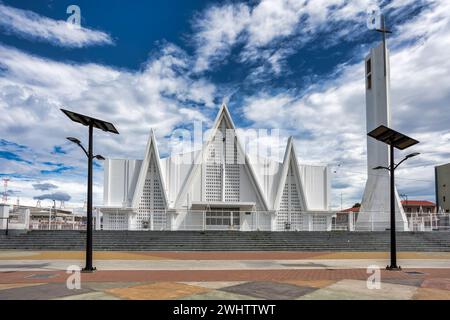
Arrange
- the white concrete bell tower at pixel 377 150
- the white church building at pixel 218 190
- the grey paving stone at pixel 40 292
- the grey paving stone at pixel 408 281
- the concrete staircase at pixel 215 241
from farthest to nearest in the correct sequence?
the white church building at pixel 218 190 < the white concrete bell tower at pixel 377 150 < the concrete staircase at pixel 215 241 < the grey paving stone at pixel 408 281 < the grey paving stone at pixel 40 292

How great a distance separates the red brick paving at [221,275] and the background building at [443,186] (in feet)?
199

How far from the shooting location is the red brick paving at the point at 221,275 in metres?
11.8

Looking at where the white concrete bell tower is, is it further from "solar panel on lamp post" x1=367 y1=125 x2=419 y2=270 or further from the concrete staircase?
"solar panel on lamp post" x1=367 y1=125 x2=419 y2=270

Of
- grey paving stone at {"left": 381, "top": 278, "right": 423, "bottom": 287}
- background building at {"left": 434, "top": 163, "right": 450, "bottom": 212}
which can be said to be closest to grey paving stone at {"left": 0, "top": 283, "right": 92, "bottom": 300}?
grey paving stone at {"left": 381, "top": 278, "right": 423, "bottom": 287}

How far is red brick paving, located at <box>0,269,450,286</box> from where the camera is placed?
Result: 1176 cm

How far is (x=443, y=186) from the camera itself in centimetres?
6869

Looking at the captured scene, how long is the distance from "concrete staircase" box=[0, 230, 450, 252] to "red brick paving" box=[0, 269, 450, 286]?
31.2 ft

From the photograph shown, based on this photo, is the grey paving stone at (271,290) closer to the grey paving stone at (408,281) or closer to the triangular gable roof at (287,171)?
the grey paving stone at (408,281)

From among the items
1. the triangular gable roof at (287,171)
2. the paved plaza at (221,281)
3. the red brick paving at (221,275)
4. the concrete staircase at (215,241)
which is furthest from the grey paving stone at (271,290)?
the triangular gable roof at (287,171)

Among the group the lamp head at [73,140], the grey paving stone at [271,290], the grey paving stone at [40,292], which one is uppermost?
the lamp head at [73,140]

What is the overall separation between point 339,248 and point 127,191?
18.9m

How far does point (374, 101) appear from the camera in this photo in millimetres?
35750
